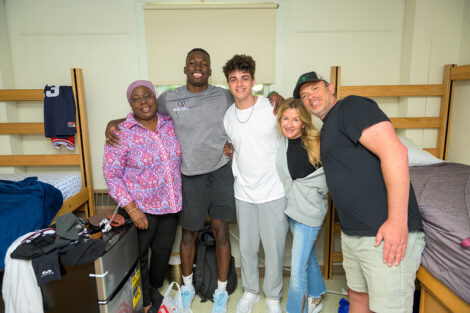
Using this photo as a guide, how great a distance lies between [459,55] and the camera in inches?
88.7

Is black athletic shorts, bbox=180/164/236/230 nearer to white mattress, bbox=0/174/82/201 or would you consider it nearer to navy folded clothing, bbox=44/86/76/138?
white mattress, bbox=0/174/82/201

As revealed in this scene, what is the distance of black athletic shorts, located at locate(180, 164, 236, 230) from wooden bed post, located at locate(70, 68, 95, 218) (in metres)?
0.91

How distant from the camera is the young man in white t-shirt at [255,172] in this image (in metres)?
1.66

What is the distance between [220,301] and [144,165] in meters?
1.08

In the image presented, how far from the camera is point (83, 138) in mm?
2174

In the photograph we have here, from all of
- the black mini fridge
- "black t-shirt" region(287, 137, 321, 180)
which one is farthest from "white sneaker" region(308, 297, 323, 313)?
the black mini fridge

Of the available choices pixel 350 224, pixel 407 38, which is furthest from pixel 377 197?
pixel 407 38

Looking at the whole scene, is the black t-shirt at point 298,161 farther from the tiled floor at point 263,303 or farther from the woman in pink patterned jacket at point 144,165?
the tiled floor at point 263,303

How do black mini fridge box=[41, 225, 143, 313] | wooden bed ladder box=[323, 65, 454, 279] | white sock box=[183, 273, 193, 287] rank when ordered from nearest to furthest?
black mini fridge box=[41, 225, 143, 313] → white sock box=[183, 273, 193, 287] → wooden bed ladder box=[323, 65, 454, 279]

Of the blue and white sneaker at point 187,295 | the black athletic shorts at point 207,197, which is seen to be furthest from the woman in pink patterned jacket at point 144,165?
the blue and white sneaker at point 187,295

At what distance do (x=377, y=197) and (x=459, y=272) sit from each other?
426 mm

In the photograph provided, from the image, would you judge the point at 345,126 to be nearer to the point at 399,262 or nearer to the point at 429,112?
the point at 399,262

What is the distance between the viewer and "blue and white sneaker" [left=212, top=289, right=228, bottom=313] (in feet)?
6.19

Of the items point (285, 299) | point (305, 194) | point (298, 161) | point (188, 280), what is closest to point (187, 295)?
point (188, 280)
